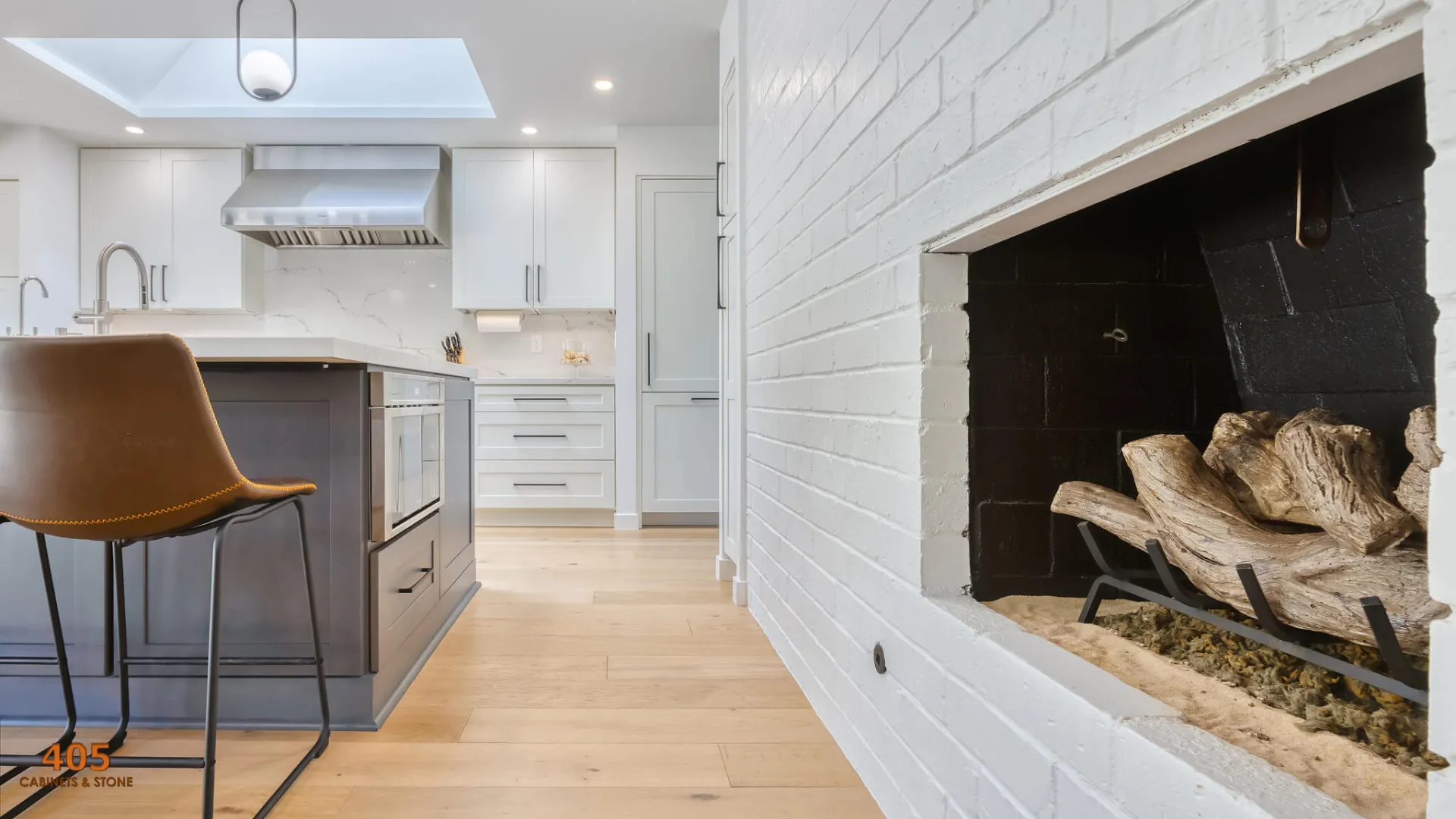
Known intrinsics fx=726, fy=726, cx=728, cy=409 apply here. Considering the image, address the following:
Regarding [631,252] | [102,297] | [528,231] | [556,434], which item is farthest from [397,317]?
[102,297]

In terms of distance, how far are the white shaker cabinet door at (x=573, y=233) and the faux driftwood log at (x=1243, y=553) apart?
362 cm

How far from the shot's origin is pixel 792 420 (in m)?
1.86

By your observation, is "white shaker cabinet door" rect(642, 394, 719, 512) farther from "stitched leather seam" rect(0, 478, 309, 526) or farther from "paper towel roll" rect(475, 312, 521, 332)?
"stitched leather seam" rect(0, 478, 309, 526)

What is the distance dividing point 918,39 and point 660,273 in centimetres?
307

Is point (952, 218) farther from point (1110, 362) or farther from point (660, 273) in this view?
point (660, 273)

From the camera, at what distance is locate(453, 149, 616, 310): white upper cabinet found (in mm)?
4297

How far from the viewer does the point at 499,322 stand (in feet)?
14.4

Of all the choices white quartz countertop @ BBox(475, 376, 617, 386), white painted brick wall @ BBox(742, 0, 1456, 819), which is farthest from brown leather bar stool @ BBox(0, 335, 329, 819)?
white quartz countertop @ BBox(475, 376, 617, 386)

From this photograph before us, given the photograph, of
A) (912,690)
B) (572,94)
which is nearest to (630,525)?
(572,94)

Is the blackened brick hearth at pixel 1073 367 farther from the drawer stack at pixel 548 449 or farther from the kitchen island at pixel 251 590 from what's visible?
the drawer stack at pixel 548 449

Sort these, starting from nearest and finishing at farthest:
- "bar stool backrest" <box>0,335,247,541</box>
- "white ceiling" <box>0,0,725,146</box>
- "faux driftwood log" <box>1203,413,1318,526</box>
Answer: "faux driftwood log" <box>1203,413,1318,526</box>
"bar stool backrest" <box>0,335,247,541</box>
"white ceiling" <box>0,0,725,146</box>

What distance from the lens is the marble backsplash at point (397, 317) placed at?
4.59 meters

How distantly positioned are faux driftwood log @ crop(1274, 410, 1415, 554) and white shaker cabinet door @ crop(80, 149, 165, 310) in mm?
5137

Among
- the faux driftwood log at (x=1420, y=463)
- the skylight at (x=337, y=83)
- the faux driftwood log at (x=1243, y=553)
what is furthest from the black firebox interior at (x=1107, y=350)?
the skylight at (x=337, y=83)
